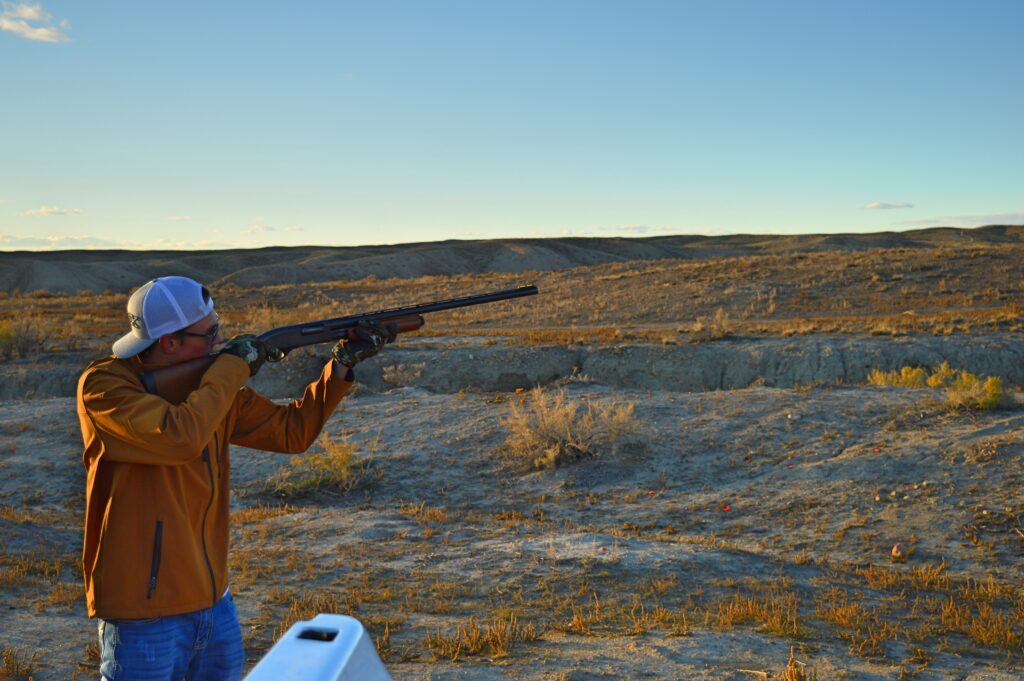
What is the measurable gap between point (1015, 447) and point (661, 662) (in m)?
6.97

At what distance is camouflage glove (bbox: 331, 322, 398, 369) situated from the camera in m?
3.68

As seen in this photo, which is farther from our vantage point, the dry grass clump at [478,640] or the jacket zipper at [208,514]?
the dry grass clump at [478,640]

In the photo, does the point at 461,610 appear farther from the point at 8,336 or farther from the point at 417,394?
the point at 8,336

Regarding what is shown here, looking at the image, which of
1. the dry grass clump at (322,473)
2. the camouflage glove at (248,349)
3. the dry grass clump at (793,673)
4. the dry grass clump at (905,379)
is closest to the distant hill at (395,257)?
the dry grass clump at (322,473)

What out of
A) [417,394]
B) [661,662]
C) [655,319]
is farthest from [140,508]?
[655,319]

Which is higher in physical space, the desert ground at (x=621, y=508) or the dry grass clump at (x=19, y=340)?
the dry grass clump at (x=19, y=340)

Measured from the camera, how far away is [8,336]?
21750mm

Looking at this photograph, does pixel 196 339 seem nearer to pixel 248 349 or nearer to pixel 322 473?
pixel 248 349

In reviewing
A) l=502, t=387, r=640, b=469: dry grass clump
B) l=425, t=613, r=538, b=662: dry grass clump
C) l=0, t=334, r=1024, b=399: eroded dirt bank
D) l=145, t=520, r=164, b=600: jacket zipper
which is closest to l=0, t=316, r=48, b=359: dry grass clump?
l=0, t=334, r=1024, b=399: eroded dirt bank

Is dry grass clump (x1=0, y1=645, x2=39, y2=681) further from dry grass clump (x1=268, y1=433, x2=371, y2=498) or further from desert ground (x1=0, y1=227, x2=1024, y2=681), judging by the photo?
dry grass clump (x1=268, y1=433, x2=371, y2=498)

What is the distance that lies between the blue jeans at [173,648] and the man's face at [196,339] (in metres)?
0.86

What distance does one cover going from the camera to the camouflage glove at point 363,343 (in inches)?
145

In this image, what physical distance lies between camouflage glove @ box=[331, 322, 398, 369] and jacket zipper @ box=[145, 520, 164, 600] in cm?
101

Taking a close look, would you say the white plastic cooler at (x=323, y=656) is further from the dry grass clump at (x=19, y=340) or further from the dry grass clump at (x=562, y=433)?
the dry grass clump at (x=19, y=340)
